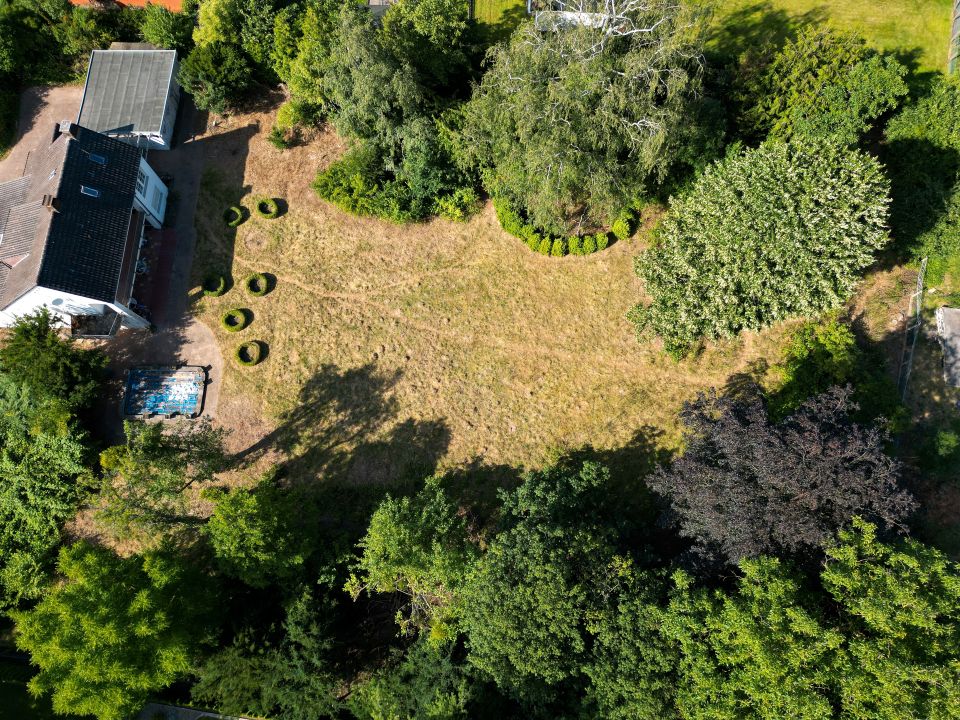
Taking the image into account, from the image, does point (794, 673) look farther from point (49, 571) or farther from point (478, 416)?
point (49, 571)

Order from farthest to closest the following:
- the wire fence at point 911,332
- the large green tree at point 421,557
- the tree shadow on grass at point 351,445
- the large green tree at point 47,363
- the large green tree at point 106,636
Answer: the tree shadow on grass at point 351,445 < the large green tree at point 47,363 < the wire fence at point 911,332 < the large green tree at point 421,557 < the large green tree at point 106,636

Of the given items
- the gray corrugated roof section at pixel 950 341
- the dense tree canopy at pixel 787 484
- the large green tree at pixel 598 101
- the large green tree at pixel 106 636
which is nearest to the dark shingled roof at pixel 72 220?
the large green tree at pixel 106 636

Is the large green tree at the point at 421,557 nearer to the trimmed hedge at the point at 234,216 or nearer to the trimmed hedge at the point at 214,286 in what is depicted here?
the trimmed hedge at the point at 214,286

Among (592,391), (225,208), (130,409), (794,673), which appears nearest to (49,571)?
(130,409)

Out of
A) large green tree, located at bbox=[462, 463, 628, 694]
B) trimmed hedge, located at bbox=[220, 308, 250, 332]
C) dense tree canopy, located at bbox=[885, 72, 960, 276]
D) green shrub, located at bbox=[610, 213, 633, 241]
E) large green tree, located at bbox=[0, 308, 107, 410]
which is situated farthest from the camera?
trimmed hedge, located at bbox=[220, 308, 250, 332]

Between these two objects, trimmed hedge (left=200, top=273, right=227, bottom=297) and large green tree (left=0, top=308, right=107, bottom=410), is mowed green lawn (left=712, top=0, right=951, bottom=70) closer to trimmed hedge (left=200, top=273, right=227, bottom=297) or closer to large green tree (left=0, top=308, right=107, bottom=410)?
trimmed hedge (left=200, top=273, right=227, bottom=297)

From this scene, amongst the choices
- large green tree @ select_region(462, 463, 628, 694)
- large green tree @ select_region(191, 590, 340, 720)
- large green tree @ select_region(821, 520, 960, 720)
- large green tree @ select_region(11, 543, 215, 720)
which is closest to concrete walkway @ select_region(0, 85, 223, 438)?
large green tree @ select_region(11, 543, 215, 720)
